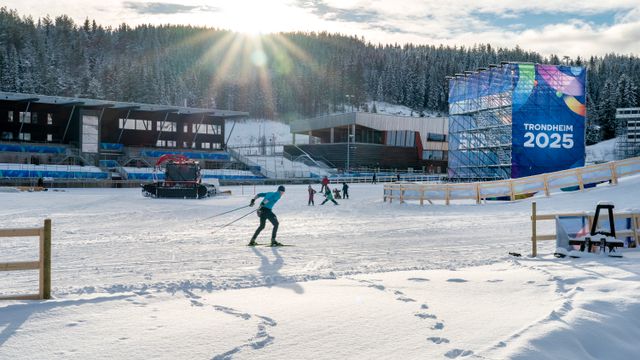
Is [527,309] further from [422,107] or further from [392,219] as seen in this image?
[422,107]

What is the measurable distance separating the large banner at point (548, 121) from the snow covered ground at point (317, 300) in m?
23.3

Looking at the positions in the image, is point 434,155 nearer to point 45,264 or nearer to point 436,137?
point 436,137

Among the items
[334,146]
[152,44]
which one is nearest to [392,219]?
[334,146]

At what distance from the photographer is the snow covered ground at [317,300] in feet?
17.5

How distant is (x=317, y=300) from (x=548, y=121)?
1322 inches

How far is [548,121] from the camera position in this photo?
3672 cm

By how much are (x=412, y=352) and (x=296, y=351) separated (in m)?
1.09

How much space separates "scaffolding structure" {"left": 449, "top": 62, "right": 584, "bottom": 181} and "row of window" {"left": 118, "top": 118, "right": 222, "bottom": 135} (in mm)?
28490

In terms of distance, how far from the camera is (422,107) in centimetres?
15500

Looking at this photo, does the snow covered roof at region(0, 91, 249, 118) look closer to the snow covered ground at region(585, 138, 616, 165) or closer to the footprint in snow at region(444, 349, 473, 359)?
the footprint in snow at region(444, 349, 473, 359)

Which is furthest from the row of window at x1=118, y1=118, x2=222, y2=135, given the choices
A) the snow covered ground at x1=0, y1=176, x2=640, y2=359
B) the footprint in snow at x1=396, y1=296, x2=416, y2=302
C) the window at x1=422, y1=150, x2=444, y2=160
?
the footprint in snow at x1=396, y1=296, x2=416, y2=302

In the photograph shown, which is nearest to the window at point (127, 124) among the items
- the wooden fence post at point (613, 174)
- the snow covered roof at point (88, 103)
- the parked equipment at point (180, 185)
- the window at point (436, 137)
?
the snow covered roof at point (88, 103)

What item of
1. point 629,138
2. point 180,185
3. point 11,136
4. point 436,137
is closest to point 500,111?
point 180,185

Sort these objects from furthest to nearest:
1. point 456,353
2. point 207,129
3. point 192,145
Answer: point 207,129, point 192,145, point 456,353
